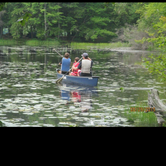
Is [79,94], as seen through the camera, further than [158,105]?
Yes

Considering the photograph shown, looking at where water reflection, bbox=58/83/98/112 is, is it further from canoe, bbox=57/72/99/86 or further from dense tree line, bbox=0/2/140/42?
dense tree line, bbox=0/2/140/42

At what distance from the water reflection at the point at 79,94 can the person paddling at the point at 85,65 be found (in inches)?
28.5

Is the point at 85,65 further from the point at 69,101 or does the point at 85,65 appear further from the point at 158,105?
the point at 158,105

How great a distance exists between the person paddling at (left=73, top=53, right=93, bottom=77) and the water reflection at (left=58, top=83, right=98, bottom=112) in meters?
0.72

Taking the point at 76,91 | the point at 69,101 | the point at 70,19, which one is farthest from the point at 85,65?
the point at 70,19

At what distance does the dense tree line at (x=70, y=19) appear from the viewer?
70.3m

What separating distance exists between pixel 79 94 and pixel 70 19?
59.9 meters

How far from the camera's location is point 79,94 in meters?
15.0

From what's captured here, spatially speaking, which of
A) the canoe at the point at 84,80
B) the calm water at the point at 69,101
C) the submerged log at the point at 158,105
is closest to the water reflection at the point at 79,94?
the calm water at the point at 69,101

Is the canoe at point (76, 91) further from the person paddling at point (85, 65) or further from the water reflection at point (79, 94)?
the person paddling at point (85, 65)

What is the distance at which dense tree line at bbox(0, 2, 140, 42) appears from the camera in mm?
70312

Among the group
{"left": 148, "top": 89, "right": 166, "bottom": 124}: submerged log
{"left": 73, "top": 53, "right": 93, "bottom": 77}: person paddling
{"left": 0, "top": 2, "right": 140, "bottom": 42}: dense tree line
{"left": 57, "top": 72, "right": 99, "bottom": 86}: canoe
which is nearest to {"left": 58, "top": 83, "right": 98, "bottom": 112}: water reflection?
{"left": 57, "top": 72, "right": 99, "bottom": 86}: canoe
